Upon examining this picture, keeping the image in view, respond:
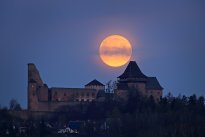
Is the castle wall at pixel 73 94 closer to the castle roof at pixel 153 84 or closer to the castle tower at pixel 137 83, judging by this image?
the castle tower at pixel 137 83

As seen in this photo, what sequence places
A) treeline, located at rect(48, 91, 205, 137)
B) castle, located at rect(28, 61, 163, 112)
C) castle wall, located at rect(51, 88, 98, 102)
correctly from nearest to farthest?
treeline, located at rect(48, 91, 205, 137), castle, located at rect(28, 61, 163, 112), castle wall, located at rect(51, 88, 98, 102)

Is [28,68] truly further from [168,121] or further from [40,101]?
[168,121]

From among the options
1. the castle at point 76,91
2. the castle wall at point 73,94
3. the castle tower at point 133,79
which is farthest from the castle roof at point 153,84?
the castle wall at point 73,94

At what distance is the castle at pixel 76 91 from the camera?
8900cm

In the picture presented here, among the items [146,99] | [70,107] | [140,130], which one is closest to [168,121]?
[140,130]

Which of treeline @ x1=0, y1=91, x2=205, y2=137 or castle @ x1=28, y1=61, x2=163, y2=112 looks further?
castle @ x1=28, y1=61, x2=163, y2=112

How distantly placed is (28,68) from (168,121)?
27174 millimetres

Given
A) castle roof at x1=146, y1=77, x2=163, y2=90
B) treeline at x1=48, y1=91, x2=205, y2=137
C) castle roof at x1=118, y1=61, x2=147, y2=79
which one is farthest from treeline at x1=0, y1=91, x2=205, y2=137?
castle roof at x1=118, y1=61, x2=147, y2=79

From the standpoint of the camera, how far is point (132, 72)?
93.6 meters

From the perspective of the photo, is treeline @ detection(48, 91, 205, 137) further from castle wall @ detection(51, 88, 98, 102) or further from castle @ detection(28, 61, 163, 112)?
castle wall @ detection(51, 88, 98, 102)

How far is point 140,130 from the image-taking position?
70625 mm

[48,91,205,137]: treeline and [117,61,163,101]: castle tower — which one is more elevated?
[117,61,163,101]: castle tower

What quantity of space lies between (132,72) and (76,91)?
500cm

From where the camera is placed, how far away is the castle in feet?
292
